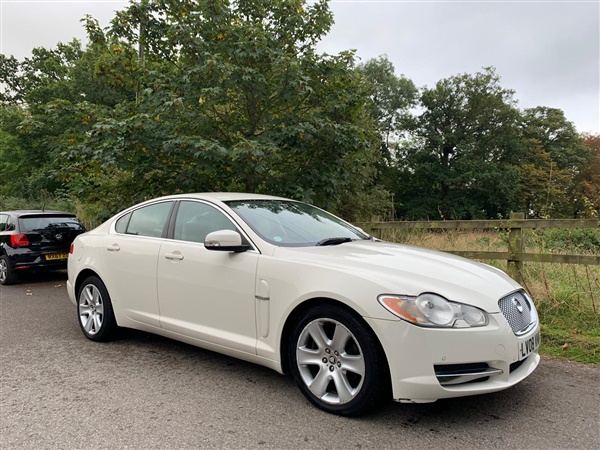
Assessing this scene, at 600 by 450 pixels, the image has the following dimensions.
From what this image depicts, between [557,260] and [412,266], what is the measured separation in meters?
3.02

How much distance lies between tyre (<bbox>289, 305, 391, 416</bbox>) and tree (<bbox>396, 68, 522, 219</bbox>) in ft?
129

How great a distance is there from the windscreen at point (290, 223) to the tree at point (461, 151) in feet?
125

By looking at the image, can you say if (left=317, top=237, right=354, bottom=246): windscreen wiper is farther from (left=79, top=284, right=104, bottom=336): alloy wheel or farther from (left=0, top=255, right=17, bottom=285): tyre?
(left=0, top=255, right=17, bottom=285): tyre

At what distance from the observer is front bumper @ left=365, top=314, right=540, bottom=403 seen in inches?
106

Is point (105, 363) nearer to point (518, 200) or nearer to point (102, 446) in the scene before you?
point (102, 446)

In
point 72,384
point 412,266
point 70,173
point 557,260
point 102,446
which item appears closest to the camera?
point 102,446

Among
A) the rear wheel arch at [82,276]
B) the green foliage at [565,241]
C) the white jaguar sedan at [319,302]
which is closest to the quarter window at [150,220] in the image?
the white jaguar sedan at [319,302]

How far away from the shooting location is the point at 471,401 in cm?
321

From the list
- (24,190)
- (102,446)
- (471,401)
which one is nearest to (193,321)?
(102,446)

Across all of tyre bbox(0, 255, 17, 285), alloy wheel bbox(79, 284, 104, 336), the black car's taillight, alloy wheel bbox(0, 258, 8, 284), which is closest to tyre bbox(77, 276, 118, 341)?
alloy wheel bbox(79, 284, 104, 336)

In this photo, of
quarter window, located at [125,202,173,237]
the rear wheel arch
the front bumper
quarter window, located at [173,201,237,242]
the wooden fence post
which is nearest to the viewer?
the front bumper

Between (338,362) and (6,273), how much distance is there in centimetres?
848

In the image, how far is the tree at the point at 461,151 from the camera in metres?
40.8

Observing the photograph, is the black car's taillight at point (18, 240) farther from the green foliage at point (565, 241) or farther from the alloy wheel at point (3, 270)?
Result: the green foliage at point (565, 241)
